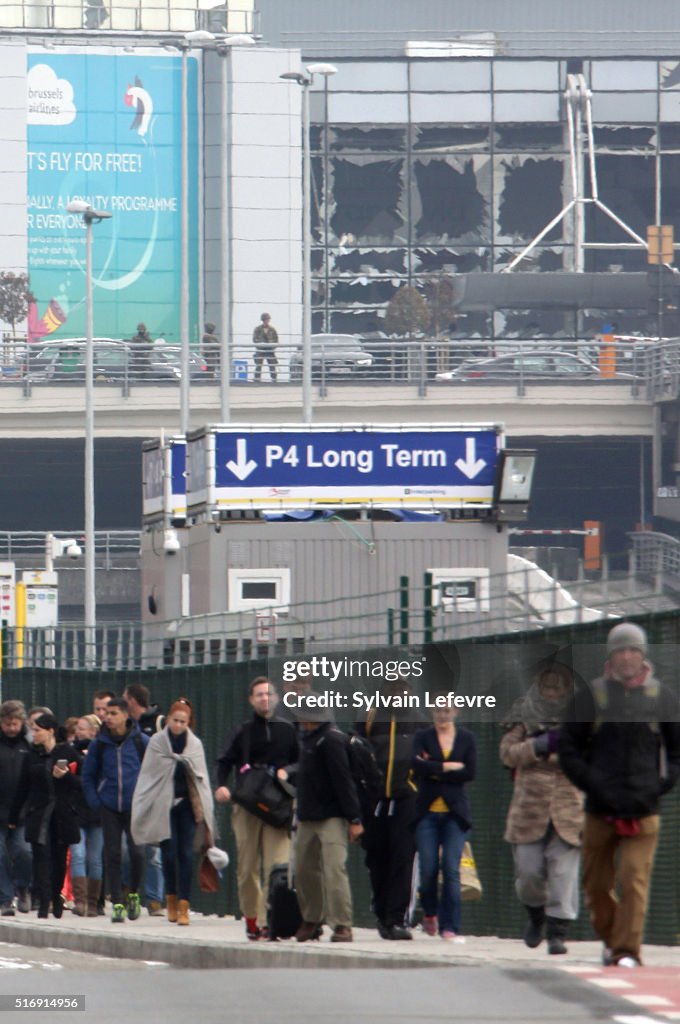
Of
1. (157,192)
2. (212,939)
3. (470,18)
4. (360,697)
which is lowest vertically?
(212,939)

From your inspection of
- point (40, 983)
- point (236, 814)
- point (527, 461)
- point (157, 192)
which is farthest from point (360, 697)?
point (157, 192)

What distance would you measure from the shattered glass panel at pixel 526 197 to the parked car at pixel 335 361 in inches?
857

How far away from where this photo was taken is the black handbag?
581 inches

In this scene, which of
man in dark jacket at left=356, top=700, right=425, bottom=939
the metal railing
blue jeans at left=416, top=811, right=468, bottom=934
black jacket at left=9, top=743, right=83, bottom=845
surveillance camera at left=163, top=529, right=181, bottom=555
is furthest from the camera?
surveillance camera at left=163, top=529, right=181, bottom=555

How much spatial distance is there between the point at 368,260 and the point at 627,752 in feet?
248

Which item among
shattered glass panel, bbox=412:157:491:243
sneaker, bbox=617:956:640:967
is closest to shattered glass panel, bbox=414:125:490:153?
shattered glass panel, bbox=412:157:491:243

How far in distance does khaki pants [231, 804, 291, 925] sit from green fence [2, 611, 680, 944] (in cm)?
116

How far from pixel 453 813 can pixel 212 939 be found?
1750mm

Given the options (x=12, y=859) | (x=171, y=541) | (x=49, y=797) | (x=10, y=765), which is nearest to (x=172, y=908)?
(x=49, y=797)

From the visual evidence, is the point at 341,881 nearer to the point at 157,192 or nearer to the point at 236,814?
the point at 236,814

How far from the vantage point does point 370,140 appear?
85.3 meters

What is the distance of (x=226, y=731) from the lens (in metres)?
18.4

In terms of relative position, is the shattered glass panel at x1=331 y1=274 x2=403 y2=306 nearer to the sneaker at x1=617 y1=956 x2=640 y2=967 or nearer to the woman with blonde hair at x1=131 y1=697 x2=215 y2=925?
the woman with blonde hair at x1=131 y1=697 x2=215 y2=925

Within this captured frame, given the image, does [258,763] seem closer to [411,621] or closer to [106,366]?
[411,621]
